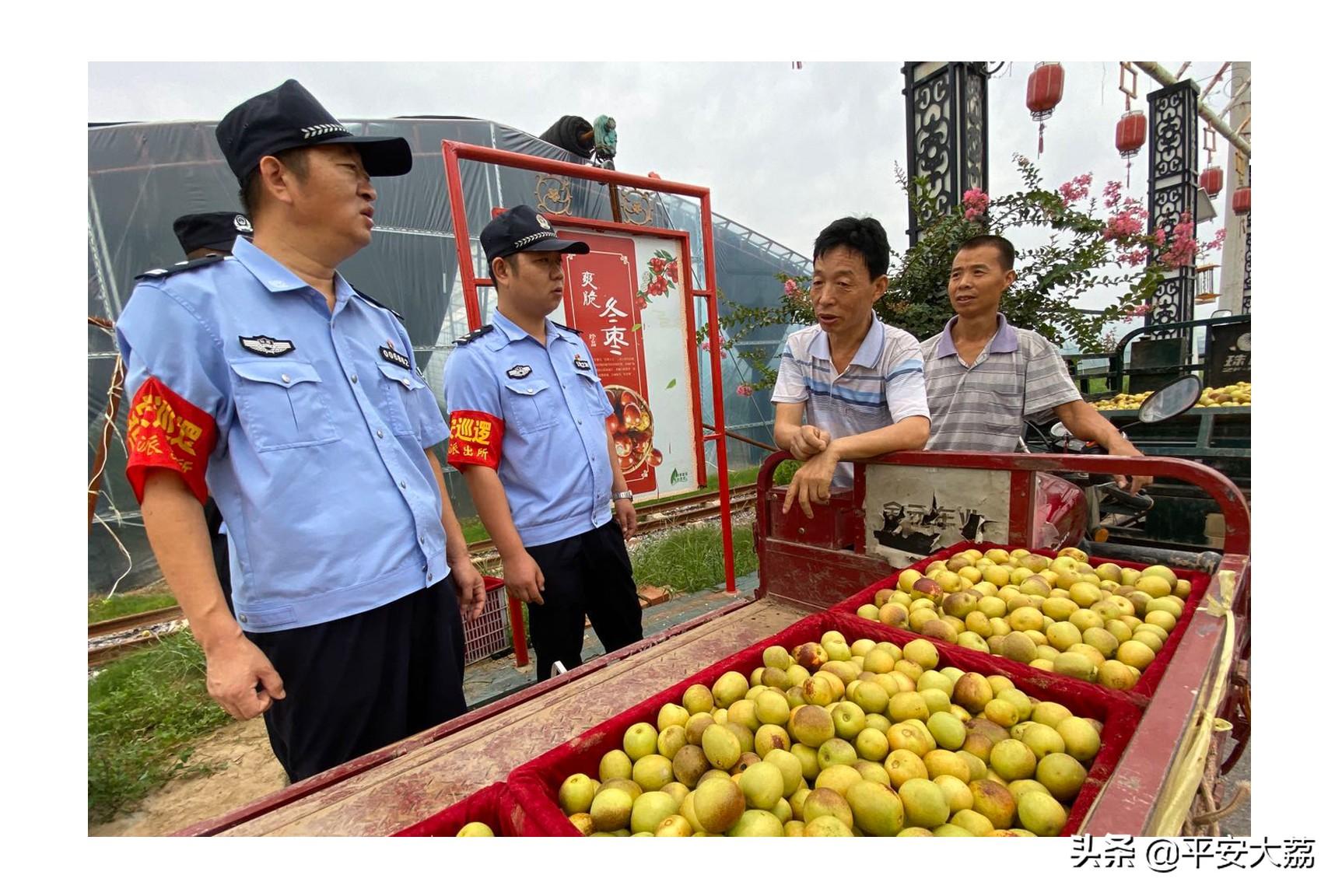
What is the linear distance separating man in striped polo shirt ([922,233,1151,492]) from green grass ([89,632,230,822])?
4.23 metres

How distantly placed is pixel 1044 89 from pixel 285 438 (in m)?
9.86

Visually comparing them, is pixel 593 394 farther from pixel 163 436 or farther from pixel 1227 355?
pixel 1227 355

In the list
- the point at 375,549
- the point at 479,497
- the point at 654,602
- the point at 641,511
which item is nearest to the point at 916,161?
the point at 641,511

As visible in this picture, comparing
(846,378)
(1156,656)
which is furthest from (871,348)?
(1156,656)

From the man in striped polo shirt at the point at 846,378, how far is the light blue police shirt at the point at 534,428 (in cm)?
83

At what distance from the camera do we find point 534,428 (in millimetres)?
2373

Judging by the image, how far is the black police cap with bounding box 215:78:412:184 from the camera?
4.71ft

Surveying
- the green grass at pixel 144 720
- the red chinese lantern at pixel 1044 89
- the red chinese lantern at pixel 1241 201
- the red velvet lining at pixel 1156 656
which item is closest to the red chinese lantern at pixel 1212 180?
the red chinese lantern at pixel 1241 201

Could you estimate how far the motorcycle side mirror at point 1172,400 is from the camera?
252 centimetres

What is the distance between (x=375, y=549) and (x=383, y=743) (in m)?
0.57

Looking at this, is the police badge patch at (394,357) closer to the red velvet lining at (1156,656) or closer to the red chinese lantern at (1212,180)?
the red velvet lining at (1156,656)

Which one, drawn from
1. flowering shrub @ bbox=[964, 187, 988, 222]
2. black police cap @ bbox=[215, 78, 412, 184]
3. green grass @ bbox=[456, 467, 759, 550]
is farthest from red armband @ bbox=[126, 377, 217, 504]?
flowering shrub @ bbox=[964, 187, 988, 222]

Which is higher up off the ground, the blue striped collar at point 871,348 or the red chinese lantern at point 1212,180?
the red chinese lantern at point 1212,180

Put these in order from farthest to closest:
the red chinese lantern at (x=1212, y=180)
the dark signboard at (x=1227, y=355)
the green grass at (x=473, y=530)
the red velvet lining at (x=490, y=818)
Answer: the red chinese lantern at (x=1212, y=180) → the green grass at (x=473, y=530) → the dark signboard at (x=1227, y=355) → the red velvet lining at (x=490, y=818)
